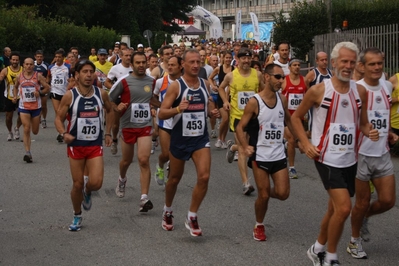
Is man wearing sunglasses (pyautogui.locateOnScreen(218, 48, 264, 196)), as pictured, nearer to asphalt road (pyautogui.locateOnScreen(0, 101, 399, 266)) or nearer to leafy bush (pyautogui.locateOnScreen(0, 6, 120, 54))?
asphalt road (pyautogui.locateOnScreen(0, 101, 399, 266))

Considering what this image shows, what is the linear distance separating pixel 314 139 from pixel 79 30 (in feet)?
113

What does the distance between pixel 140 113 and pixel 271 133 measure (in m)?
2.67

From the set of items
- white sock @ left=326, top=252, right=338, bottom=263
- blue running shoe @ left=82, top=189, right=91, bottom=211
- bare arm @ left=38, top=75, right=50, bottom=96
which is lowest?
white sock @ left=326, top=252, right=338, bottom=263

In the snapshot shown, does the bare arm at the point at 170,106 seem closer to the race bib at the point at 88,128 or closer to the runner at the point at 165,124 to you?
the race bib at the point at 88,128

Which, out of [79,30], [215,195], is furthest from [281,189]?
[79,30]

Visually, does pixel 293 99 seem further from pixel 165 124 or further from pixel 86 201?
pixel 86 201

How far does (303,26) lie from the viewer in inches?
1123

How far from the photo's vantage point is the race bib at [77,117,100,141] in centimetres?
852

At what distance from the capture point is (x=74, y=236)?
8.22 metres

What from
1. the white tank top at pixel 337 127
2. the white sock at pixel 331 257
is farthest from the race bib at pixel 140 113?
the white sock at pixel 331 257

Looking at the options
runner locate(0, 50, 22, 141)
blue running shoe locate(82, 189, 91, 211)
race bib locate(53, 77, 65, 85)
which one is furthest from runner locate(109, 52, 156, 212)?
race bib locate(53, 77, 65, 85)

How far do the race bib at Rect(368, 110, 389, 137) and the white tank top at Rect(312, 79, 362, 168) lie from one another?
0.68m

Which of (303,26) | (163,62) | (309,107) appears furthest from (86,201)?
(303,26)

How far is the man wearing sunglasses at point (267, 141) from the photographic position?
7781mm
